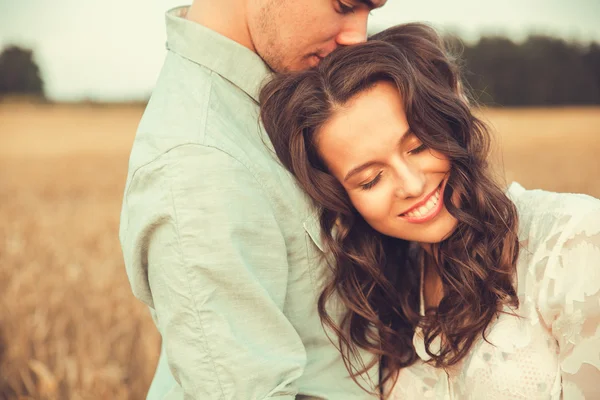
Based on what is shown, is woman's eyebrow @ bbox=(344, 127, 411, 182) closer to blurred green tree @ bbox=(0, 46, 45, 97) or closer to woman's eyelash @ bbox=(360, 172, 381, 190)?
woman's eyelash @ bbox=(360, 172, 381, 190)

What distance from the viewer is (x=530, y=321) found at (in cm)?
172

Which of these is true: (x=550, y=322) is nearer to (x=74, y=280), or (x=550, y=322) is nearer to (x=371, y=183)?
(x=371, y=183)

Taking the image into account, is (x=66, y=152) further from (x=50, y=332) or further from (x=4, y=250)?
(x=50, y=332)

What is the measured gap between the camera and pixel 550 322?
5.55ft

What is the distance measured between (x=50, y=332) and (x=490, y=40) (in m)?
22.0

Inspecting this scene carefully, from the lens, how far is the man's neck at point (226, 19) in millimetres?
1992

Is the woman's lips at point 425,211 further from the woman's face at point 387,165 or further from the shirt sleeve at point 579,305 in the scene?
the shirt sleeve at point 579,305

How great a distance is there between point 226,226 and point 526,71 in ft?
81.0

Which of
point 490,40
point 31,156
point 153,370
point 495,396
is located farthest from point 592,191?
point 490,40

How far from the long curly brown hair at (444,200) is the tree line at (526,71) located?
1999cm

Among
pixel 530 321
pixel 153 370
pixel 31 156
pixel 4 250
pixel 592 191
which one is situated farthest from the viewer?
pixel 31 156

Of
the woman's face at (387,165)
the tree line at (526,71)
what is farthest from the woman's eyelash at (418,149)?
the tree line at (526,71)

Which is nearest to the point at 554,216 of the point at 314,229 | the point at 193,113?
the point at 314,229

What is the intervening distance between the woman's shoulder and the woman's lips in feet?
0.84
